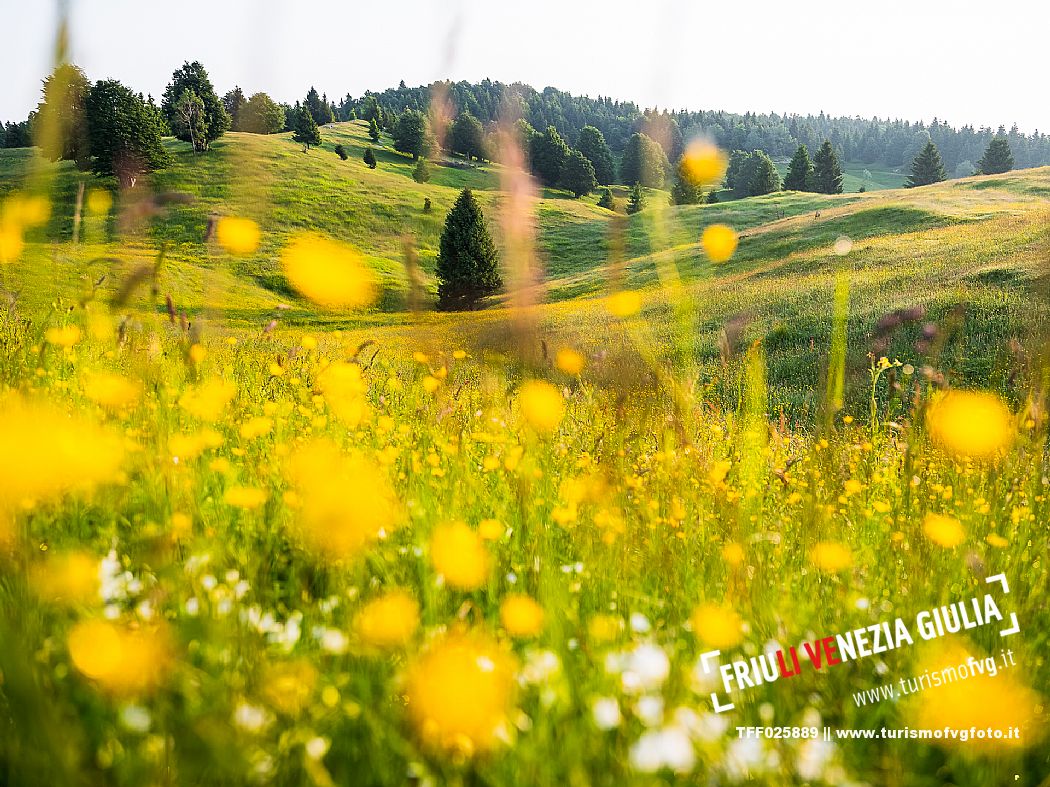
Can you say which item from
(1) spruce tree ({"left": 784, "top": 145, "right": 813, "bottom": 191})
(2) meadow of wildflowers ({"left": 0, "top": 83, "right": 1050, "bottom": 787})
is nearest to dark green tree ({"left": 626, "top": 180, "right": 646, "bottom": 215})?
(1) spruce tree ({"left": 784, "top": 145, "right": 813, "bottom": 191})

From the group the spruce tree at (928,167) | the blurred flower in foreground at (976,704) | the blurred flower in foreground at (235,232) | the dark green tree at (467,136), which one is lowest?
the blurred flower in foreground at (976,704)

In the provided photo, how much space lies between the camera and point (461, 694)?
1187 millimetres

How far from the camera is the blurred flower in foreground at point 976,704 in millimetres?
1372

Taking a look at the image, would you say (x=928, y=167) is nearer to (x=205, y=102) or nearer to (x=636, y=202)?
(x=636, y=202)

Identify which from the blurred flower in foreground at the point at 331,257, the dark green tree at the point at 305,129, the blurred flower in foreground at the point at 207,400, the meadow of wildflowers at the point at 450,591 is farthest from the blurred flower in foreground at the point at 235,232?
the dark green tree at the point at 305,129

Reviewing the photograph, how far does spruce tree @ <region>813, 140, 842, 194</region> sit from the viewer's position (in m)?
82.7

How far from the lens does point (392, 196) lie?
63375 millimetres

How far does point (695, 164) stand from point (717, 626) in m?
16.5

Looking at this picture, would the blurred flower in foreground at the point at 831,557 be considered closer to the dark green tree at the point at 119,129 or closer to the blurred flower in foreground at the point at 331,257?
the blurred flower in foreground at the point at 331,257

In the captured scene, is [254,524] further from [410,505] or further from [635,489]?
[635,489]

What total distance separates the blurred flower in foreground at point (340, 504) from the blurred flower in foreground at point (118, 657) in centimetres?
62

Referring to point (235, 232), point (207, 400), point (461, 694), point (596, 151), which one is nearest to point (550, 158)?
point (596, 151)

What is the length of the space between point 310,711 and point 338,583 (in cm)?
57

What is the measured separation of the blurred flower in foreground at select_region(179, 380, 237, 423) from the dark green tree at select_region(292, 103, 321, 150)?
257ft
